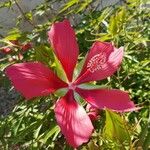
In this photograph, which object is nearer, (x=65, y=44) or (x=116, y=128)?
(x=116, y=128)

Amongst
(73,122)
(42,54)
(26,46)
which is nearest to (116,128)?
(73,122)

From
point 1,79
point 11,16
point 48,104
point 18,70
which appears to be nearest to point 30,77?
point 18,70

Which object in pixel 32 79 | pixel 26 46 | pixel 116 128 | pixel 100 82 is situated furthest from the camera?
pixel 26 46

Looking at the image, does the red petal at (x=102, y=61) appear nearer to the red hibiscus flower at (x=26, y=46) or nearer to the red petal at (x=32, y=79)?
the red petal at (x=32, y=79)

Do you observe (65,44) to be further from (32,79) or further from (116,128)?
(116,128)

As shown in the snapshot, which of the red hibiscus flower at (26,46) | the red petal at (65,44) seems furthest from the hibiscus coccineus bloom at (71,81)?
the red hibiscus flower at (26,46)

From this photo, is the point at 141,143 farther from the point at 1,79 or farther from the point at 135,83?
the point at 1,79
